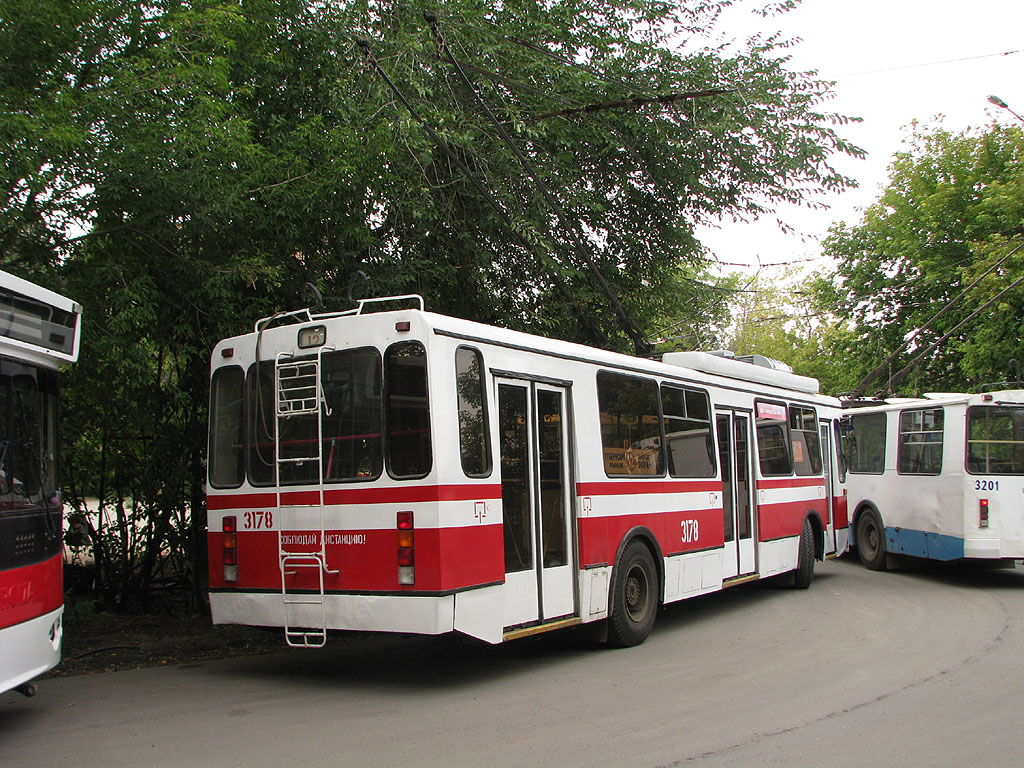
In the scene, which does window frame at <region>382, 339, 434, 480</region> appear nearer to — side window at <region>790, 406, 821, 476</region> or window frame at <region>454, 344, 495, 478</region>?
window frame at <region>454, 344, 495, 478</region>

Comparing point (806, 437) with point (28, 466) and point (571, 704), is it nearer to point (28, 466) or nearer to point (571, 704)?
point (571, 704)

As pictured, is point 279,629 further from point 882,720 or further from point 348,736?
point 882,720

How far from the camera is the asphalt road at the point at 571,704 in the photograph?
227 inches

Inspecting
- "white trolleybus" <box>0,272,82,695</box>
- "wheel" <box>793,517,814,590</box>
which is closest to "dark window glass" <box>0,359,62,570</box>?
"white trolleybus" <box>0,272,82,695</box>

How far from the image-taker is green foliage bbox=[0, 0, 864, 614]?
29.5 ft

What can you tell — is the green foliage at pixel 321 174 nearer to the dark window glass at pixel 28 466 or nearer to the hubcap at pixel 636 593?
the dark window glass at pixel 28 466

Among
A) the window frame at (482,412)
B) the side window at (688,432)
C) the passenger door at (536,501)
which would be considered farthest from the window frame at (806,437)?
the window frame at (482,412)

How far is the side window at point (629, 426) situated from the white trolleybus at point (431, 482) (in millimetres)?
22

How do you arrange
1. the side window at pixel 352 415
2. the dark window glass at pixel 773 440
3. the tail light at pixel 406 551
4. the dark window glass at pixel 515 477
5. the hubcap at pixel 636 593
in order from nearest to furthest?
the tail light at pixel 406 551, the side window at pixel 352 415, the dark window glass at pixel 515 477, the hubcap at pixel 636 593, the dark window glass at pixel 773 440

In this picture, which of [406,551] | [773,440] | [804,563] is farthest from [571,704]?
[804,563]

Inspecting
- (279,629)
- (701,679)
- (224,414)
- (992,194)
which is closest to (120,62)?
(224,414)

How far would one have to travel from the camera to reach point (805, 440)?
14266mm

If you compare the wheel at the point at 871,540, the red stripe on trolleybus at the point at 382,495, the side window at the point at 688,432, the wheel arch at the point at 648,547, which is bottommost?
the wheel at the point at 871,540

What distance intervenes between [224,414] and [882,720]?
19.2ft
